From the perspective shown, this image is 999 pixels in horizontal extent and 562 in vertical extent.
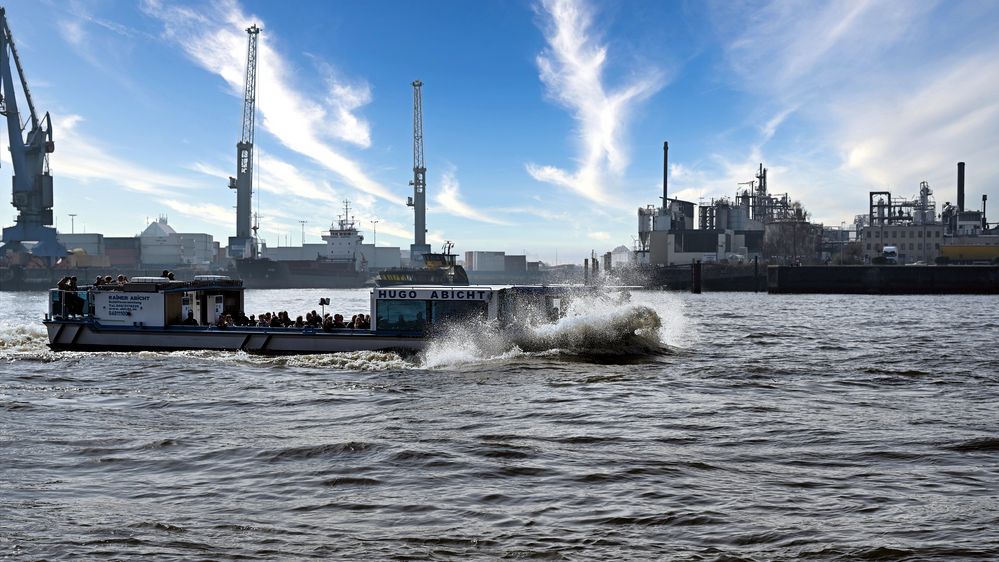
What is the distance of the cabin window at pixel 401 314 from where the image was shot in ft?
91.6

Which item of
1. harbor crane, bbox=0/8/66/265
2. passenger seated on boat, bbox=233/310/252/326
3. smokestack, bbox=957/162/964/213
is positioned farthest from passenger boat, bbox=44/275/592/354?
smokestack, bbox=957/162/964/213

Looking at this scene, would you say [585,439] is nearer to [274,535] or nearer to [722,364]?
[274,535]

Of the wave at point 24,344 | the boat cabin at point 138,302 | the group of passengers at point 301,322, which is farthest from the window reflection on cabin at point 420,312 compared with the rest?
the wave at point 24,344

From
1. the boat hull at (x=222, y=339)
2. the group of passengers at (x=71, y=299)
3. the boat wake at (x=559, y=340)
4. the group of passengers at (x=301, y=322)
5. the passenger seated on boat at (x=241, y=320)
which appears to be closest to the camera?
the boat wake at (x=559, y=340)

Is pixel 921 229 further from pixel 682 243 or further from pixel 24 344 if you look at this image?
pixel 24 344

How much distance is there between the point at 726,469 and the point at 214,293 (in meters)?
25.7

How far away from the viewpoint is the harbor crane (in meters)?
116

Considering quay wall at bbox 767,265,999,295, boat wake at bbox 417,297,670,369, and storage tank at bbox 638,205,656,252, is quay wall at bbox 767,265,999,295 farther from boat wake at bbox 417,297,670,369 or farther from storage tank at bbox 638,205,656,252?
boat wake at bbox 417,297,670,369

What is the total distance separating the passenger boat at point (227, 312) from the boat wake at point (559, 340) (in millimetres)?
494

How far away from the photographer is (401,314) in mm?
28062

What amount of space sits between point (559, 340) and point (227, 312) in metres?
14.6

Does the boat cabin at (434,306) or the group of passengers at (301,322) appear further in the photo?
the group of passengers at (301,322)

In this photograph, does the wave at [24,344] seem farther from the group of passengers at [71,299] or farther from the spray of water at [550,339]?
the spray of water at [550,339]

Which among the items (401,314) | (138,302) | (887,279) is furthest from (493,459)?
(887,279)
